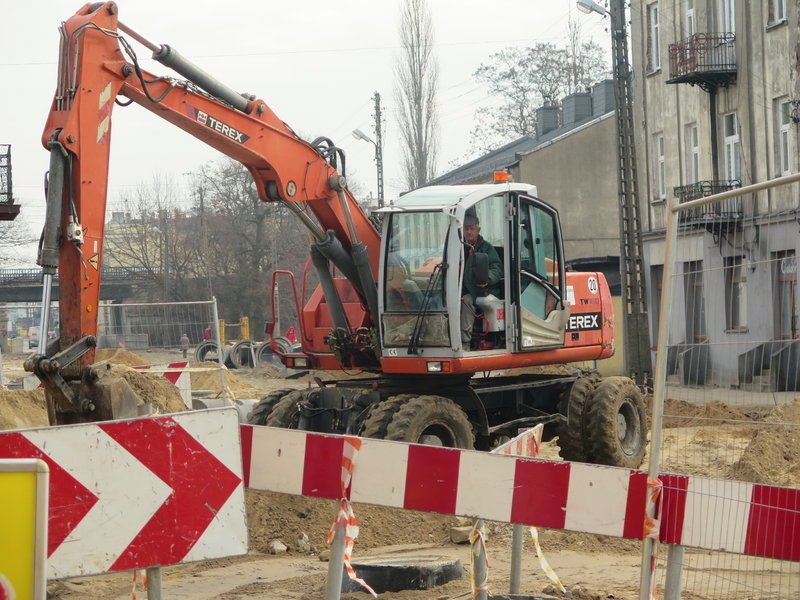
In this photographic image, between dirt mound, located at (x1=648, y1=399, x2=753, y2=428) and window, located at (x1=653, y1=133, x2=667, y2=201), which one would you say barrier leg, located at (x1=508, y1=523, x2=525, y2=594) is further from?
window, located at (x1=653, y1=133, x2=667, y2=201)

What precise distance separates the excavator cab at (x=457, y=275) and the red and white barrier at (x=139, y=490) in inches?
227

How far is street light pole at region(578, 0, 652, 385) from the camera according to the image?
25.5 m

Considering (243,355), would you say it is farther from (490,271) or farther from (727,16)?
(490,271)

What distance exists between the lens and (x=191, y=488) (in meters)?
5.61

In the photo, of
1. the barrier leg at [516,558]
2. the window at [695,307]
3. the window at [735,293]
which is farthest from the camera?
the barrier leg at [516,558]

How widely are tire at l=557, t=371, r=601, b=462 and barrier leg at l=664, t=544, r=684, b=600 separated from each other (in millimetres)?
7593

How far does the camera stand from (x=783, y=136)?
26.4m

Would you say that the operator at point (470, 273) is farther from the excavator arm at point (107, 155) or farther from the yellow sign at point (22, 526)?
the yellow sign at point (22, 526)

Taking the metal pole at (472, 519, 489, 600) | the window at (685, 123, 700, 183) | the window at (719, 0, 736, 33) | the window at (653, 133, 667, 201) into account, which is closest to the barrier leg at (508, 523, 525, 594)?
the metal pole at (472, 519, 489, 600)

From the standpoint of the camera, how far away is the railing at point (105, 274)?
67875 mm

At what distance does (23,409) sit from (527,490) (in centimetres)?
1178

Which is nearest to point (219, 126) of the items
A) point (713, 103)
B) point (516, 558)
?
point (516, 558)

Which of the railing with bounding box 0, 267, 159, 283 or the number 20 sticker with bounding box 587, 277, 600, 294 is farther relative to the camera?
the railing with bounding box 0, 267, 159, 283

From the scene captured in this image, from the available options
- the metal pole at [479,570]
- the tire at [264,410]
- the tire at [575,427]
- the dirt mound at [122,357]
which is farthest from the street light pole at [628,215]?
the metal pole at [479,570]
